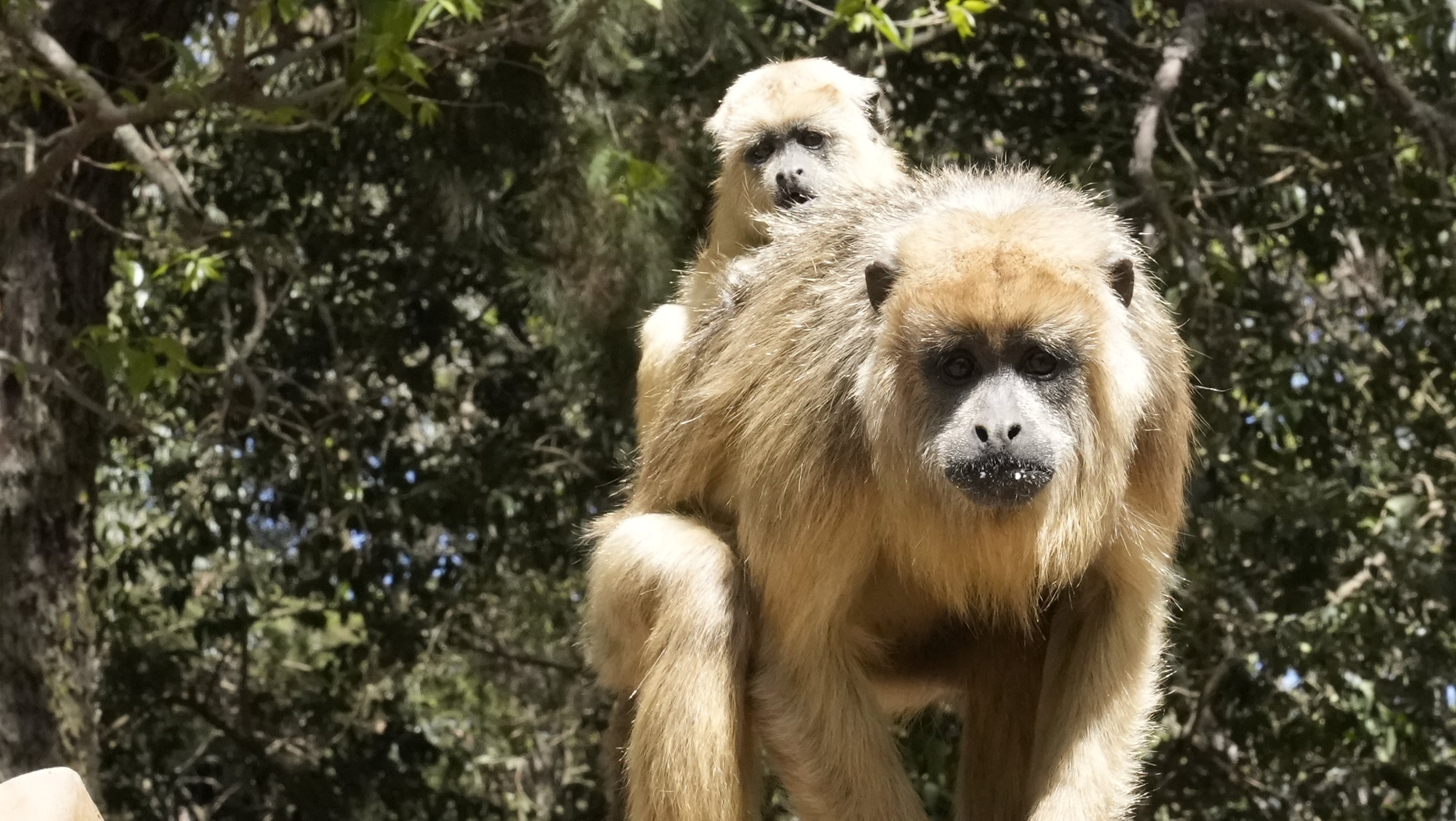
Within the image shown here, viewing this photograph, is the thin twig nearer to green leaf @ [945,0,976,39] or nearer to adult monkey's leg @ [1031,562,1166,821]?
green leaf @ [945,0,976,39]

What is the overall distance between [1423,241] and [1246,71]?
3.69 ft

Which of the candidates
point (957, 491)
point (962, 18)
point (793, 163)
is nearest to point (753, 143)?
point (793, 163)

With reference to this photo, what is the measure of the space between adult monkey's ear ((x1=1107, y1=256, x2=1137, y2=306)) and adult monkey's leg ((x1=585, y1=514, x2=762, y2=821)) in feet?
3.74

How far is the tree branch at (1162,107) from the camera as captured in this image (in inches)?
204

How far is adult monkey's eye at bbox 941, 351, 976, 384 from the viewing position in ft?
10.8

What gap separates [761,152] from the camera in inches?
220

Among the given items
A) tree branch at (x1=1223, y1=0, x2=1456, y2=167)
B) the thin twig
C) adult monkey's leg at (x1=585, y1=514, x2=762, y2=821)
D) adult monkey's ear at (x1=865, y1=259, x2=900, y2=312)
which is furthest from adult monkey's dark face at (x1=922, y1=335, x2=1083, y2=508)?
the thin twig

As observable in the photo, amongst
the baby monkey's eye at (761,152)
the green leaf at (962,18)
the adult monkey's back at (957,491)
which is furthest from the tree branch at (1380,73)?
the adult monkey's back at (957,491)

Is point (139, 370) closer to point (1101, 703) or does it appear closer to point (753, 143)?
point (753, 143)

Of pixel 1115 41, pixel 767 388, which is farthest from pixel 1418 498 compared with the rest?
pixel 767 388

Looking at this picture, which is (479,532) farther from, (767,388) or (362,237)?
(767,388)

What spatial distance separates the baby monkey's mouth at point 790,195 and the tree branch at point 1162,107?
113 centimetres

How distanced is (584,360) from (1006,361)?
3308mm

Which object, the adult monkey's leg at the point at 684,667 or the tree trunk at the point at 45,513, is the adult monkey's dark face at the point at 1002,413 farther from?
the tree trunk at the point at 45,513
